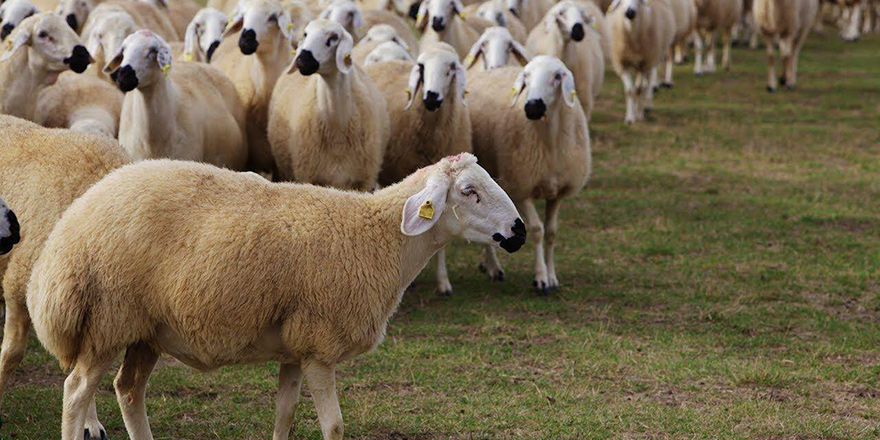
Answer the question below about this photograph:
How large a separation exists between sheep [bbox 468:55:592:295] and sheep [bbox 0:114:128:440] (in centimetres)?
354

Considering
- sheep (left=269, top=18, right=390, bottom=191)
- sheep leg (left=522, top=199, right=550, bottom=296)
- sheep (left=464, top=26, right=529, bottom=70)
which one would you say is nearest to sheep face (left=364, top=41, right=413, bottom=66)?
sheep (left=464, top=26, right=529, bottom=70)

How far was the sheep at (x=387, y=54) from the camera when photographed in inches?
372

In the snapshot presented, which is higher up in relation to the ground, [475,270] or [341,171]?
[341,171]

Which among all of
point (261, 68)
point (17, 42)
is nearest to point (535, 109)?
point (261, 68)

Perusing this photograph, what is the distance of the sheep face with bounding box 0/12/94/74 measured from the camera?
7.48 meters

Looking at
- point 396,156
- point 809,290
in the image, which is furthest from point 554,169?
point 809,290

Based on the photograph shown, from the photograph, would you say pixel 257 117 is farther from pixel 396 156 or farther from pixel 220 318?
pixel 220 318

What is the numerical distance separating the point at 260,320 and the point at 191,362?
0.38 m

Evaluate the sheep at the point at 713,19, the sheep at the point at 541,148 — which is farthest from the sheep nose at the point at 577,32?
the sheep at the point at 713,19

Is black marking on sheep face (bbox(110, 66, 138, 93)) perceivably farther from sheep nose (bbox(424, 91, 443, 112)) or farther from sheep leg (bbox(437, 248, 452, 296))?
sheep leg (bbox(437, 248, 452, 296))

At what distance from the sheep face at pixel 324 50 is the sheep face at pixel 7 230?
2973mm

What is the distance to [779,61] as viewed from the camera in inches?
773

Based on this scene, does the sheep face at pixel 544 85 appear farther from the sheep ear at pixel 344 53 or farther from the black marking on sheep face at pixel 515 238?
the black marking on sheep face at pixel 515 238

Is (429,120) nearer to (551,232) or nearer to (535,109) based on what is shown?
(535,109)
